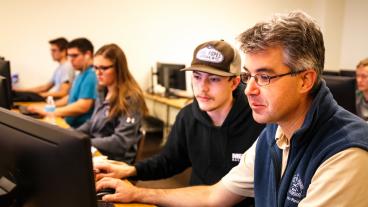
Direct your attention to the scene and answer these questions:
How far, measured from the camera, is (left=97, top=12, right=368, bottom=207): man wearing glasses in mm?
877

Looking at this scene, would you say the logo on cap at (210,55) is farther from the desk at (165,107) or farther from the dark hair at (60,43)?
the dark hair at (60,43)

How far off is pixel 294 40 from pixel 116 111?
161 centimetres

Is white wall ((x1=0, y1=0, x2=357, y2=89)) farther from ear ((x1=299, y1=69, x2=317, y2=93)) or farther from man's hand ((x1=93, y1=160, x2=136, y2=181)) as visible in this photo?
ear ((x1=299, y1=69, x2=317, y2=93))

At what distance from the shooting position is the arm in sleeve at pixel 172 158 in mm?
1728

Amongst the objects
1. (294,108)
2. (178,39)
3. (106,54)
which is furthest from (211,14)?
(294,108)

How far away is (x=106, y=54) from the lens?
250 cm

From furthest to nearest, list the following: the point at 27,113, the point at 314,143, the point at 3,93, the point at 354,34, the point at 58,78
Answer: the point at 354,34 → the point at 58,78 → the point at 27,113 → the point at 3,93 → the point at 314,143

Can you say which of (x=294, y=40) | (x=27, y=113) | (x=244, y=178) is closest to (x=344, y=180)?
A: (x=294, y=40)

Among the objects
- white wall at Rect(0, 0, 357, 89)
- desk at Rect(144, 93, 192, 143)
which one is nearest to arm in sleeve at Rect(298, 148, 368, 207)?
desk at Rect(144, 93, 192, 143)

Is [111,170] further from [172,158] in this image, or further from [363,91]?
[363,91]

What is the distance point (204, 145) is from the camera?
1.71 meters

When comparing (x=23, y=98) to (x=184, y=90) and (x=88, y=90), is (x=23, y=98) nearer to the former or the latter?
(x=88, y=90)

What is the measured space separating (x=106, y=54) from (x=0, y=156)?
1583 millimetres

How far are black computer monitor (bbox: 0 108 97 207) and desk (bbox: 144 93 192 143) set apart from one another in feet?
11.6
